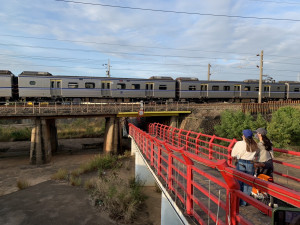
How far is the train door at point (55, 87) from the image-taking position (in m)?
20.7

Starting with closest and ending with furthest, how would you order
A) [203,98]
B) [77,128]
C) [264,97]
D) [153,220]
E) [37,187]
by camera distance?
[153,220] < [37,187] < [203,98] < [264,97] < [77,128]

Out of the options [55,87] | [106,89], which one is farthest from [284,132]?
[55,87]

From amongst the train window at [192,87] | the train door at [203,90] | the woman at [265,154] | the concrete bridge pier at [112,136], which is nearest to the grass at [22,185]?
the concrete bridge pier at [112,136]

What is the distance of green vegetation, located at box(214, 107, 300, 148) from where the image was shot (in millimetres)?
14109

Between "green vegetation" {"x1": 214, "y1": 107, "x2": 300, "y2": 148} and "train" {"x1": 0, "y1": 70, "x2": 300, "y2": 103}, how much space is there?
879 cm

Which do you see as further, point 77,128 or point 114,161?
point 77,128

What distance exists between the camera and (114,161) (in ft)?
53.5

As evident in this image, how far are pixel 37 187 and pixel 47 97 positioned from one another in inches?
467

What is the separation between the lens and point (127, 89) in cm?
2291

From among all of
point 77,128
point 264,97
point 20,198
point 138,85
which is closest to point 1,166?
point 20,198

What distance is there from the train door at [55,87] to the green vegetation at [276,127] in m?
16.5

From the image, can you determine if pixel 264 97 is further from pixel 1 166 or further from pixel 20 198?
pixel 1 166

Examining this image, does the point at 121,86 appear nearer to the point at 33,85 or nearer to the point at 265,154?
the point at 33,85

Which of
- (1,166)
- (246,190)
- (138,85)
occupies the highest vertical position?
(138,85)
